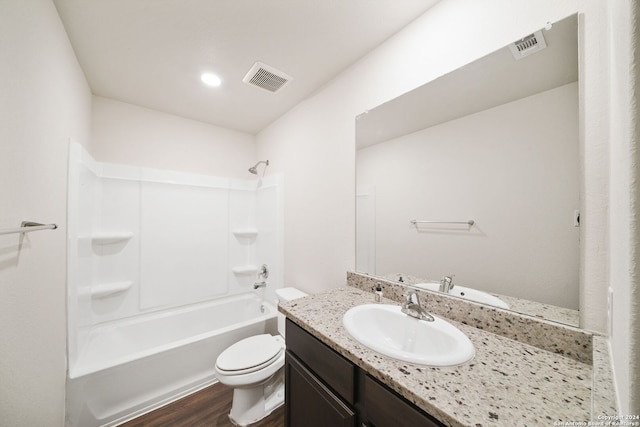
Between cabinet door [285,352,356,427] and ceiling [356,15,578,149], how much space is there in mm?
1313

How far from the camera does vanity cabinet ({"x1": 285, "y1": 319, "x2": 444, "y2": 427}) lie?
0.64 m

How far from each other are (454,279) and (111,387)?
226 cm

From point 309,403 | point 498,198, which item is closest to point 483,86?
point 498,198

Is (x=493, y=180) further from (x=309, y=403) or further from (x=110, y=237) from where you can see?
(x=110, y=237)

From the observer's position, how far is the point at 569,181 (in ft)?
2.52

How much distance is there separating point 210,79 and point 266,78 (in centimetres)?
45

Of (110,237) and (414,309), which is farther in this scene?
(110,237)

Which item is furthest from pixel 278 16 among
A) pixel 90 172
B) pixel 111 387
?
pixel 111 387

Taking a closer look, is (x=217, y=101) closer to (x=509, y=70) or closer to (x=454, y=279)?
(x=509, y=70)

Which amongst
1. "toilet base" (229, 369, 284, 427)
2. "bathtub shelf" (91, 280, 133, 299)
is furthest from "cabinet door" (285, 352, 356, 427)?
"bathtub shelf" (91, 280, 133, 299)

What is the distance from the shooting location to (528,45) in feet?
2.80

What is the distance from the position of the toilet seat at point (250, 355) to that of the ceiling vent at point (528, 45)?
215 cm

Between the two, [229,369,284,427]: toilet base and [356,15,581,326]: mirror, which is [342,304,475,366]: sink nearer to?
[356,15,581,326]: mirror

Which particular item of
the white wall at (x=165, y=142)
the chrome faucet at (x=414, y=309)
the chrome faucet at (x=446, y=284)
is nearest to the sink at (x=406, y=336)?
the chrome faucet at (x=414, y=309)
